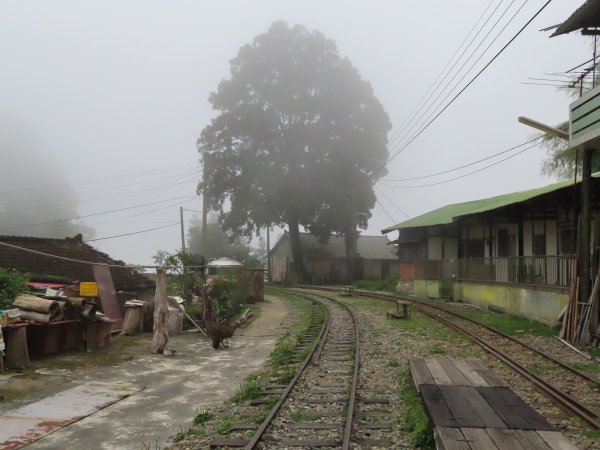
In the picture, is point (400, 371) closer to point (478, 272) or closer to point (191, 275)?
point (191, 275)

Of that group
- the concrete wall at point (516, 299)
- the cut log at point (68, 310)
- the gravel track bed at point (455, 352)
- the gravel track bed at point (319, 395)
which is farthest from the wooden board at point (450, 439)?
the concrete wall at point (516, 299)

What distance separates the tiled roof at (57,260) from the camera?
16.7 m

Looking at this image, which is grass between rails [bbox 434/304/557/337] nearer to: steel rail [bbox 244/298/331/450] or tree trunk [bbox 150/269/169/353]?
steel rail [bbox 244/298/331/450]

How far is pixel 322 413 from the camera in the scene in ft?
23.0

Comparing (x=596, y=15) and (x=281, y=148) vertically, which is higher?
(x=281, y=148)

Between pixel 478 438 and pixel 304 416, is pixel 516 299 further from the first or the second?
pixel 478 438

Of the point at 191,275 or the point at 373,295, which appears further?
the point at 373,295

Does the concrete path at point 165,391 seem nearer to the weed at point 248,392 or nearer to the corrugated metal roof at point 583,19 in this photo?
the weed at point 248,392

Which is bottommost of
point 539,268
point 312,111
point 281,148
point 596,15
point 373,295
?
point 373,295

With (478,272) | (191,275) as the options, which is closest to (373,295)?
(478,272)

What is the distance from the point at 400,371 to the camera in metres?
9.65

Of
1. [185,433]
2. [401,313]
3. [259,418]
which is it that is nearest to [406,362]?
[259,418]

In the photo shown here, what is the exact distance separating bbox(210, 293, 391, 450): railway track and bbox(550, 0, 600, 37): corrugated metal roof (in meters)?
9.41

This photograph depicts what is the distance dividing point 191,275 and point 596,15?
15140mm
